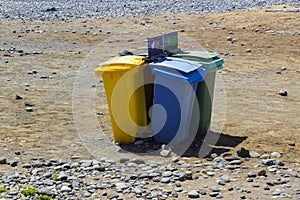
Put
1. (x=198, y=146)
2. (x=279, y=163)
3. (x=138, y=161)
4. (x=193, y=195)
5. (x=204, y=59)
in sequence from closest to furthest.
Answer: (x=193, y=195), (x=279, y=163), (x=138, y=161), (x=198, y=146), (x=204, y=59)

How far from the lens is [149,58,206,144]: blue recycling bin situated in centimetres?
755

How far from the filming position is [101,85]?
12.1 m

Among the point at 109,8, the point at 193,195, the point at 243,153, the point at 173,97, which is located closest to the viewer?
the point at 193,195

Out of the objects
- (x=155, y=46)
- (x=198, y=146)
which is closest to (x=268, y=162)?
(x=198, y=146)

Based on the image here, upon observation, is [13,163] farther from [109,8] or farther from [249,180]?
[109,8]

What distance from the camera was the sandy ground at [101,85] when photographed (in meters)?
8.17

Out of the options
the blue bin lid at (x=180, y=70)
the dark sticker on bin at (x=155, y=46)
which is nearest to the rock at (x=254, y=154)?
the blue bin lid at (x=180, y=70)

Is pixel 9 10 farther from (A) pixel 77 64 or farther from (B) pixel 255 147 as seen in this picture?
(B) pixel 255 147

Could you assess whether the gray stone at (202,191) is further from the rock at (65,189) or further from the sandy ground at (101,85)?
the sandy ground at (101,85)

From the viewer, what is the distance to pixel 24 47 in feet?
56.9

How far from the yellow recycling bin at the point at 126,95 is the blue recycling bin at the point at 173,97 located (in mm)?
209

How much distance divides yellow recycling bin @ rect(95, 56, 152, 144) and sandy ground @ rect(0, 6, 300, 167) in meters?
0.33

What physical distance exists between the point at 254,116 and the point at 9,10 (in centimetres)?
2121

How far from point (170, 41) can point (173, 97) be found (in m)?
0.99
